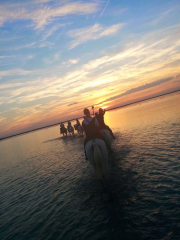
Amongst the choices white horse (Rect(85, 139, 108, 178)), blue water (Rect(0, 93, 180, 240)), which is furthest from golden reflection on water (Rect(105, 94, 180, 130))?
white horse (Rect(85, 139, 108, 178))

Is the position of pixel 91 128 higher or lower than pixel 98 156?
higher

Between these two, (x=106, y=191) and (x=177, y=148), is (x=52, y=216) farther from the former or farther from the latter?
(x=177, y=148)

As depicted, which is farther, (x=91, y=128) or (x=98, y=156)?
(x=91, y=128)

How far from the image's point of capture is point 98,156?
7289 millimetres

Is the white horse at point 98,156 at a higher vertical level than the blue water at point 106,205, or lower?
higher

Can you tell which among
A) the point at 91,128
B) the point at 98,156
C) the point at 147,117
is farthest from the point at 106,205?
the point at 147,117

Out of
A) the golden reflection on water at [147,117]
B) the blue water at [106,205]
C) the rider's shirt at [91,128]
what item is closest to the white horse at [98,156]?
the rider's shirt at [91,128]

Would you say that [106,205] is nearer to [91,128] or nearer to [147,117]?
[91,128]

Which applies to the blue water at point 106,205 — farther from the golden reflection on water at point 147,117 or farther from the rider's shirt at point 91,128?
the golden reflection on water at point 147,117

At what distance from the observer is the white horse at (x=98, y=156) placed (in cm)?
732

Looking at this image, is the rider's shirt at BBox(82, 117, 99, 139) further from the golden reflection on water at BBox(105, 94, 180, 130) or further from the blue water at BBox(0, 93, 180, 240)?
the golden reflection on water at BBox(105, 94, 180, 130)

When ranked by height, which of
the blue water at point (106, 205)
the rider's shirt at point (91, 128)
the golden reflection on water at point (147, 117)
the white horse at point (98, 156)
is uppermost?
the rider's shirt at point (91, 128)

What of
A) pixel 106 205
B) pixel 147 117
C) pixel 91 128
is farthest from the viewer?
pixel 147 117

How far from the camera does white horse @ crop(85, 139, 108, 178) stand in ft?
24.0
